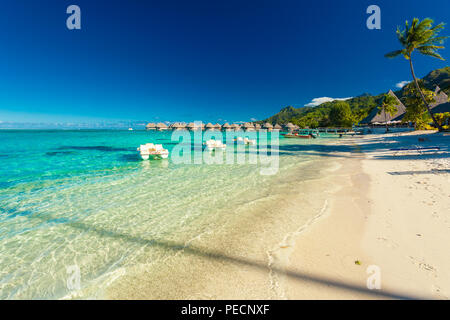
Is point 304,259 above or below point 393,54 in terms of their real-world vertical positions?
below

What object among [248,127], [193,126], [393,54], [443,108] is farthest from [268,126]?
[393,54]

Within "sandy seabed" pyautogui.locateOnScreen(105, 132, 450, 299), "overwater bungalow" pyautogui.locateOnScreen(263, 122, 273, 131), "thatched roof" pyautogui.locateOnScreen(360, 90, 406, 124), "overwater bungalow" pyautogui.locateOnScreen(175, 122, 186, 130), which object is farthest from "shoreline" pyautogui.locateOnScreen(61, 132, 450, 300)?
"overwater bungalow" pyautogui.locateOnScreen(175, 122, 186, 130)

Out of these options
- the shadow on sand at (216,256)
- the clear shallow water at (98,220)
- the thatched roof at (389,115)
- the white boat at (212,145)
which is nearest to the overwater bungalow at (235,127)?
the thatched roof at (389,115)

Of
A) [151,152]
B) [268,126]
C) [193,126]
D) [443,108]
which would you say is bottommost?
[151,152]

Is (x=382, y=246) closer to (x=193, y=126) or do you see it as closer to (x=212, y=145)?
(x=212, y=145)

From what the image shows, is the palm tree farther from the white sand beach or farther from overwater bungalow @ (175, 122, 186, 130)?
overwater bungalow @ (175, 122, 186, 130)

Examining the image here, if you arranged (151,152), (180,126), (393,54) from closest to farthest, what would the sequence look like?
(151,152) < (393,54) < (180,126)

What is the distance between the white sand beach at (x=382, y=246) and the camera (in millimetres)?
2516

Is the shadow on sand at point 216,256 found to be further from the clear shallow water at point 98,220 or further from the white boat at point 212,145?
the white boat at point 212,145

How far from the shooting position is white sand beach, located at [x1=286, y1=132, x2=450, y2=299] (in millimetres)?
2516

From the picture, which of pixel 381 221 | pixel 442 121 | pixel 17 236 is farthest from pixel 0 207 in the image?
pixel 442 121

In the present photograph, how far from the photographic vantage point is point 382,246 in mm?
3410

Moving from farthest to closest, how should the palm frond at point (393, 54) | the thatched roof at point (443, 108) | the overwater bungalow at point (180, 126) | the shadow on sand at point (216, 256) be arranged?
the overwater bungalow at point (180, 126) → the thatched roof at point (443, 108) → the palm frond at point (393, 54) → the shadow on sand at point (216, 256)
